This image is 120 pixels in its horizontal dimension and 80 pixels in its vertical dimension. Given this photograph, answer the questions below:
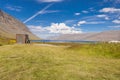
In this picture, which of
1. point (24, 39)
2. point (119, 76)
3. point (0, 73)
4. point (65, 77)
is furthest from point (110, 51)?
point (24, 39)

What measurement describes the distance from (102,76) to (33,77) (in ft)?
20.3

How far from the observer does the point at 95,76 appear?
15539 millimetres

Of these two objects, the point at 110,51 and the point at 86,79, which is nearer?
the point at 86,79

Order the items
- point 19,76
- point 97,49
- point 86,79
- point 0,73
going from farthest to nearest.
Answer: point 97,49
point 0,73
point 19,76
point 86,79

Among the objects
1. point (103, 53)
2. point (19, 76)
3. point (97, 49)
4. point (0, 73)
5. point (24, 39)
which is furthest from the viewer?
point (24, 39)

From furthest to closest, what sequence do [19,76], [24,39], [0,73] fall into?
[24,39] < [0,73] < [19,76]

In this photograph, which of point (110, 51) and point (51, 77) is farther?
point (110, 51)

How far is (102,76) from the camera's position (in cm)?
1556

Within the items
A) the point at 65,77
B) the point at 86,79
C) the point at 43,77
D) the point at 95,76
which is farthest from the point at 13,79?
the point at 95,76

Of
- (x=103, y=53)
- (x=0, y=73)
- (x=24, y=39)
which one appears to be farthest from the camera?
(x=24, y=39)

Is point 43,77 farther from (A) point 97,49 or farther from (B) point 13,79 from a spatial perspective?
(A) point 97,49

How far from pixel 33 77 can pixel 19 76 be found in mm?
1488

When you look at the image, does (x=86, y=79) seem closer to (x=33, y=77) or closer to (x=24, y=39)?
(x=33, y=77)

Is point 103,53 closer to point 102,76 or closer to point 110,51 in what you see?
point 110,51
